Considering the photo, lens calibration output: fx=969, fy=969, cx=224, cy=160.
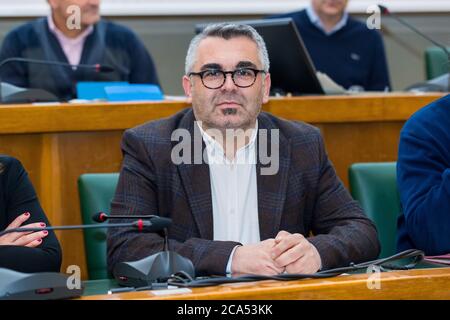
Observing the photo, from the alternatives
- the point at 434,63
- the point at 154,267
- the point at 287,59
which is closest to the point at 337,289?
the point at 154,267

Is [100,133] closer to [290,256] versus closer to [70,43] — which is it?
[290,256]

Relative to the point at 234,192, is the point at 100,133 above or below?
above

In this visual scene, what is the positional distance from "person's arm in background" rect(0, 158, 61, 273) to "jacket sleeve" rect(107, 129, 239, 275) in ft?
0.55

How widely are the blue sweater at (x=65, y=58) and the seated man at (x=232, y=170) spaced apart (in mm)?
1853

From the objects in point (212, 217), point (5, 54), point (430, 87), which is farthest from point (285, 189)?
point (5, 54)

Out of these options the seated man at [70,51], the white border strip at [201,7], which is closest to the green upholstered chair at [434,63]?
the white border strip at [201,7]

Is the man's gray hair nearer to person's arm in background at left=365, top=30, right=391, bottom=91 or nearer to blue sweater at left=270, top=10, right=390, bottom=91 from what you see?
blue sweater at left=270, top=10, right=390, bottom=91

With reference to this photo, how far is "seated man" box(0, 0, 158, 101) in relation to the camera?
4.74 metres

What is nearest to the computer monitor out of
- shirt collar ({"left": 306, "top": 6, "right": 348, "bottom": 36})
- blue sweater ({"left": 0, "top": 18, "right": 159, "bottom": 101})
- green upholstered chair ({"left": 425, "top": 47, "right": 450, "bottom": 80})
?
blue sweater ({"left": 0, "top": 18, "right": 159, "bottom": 101})

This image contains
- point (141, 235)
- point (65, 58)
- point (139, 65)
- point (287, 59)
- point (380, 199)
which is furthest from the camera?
point (139, 65)

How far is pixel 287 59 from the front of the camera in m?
3.98

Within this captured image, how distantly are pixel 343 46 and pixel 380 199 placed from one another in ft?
7.89

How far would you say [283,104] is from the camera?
3.75 m

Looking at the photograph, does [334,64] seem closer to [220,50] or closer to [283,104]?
[283,104]
